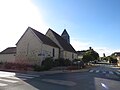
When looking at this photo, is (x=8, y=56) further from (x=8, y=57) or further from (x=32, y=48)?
(x=32, y=48)

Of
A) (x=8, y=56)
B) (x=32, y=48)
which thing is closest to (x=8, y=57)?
(x=8, y=56)

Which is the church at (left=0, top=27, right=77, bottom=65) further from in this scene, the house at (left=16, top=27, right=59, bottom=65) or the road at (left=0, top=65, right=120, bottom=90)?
the road at (left=0, top=65, right=120, bottom=90)

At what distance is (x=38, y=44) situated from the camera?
29.5 metres

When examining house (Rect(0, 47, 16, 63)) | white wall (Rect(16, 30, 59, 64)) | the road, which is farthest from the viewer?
house (Rect(0, 47, 16, 63))

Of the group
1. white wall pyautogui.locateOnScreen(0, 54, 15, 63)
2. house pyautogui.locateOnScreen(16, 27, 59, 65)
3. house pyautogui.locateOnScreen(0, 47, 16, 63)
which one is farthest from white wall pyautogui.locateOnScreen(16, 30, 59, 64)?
house pyautogui.locateOnScreen(0, 47, 16, 63)

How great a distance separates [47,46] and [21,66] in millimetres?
7395

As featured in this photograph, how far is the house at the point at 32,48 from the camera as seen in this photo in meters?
29.1

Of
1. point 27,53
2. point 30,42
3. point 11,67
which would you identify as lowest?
point 11,67

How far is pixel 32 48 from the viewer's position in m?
30.0

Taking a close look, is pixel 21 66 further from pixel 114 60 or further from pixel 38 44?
pixel 114 60

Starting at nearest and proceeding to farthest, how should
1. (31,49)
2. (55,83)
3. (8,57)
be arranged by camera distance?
(55,83) → (31,49) → (8,57)

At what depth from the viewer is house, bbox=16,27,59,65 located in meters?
29.1

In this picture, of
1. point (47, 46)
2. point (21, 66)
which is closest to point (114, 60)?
point (47, 46)

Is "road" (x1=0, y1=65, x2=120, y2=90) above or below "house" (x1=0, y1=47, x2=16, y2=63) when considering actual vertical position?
below
